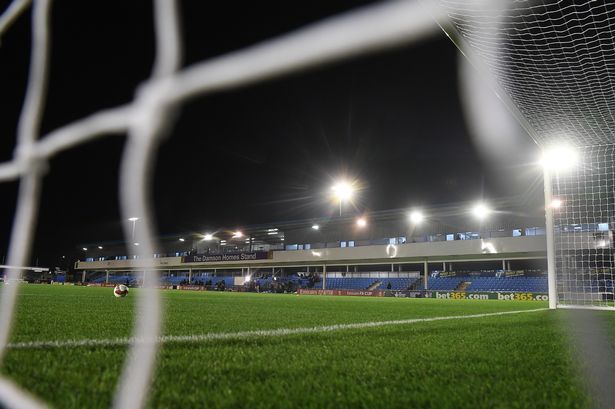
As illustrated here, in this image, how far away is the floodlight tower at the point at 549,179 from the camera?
7652mm

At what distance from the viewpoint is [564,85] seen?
214 inches

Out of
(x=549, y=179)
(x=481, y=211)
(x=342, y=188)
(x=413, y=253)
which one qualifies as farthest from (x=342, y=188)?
(x=549, y=179)

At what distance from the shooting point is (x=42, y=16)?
8.19 feet

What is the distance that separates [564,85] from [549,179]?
2.83m

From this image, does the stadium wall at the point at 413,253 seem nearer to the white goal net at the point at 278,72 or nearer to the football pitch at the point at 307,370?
the white goal net at the point at 278,72

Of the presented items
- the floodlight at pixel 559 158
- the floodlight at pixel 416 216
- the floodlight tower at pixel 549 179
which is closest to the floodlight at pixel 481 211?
the floodlight at pixel 416 216

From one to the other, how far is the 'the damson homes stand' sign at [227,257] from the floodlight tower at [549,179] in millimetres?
27234

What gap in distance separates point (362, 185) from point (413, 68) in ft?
61.9

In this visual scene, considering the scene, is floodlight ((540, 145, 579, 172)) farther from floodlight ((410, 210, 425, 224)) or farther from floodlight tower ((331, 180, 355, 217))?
floodlight ((410, 210, 425, 224))

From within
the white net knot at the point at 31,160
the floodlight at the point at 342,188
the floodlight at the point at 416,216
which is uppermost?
the floodlight at the point at 342,188

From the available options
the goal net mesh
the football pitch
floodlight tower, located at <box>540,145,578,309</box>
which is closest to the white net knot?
the football pitch

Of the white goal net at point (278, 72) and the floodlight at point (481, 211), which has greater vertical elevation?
the floodlight at point (481, 211)

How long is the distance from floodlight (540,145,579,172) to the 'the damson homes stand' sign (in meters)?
27.3

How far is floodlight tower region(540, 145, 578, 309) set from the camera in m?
7.65
